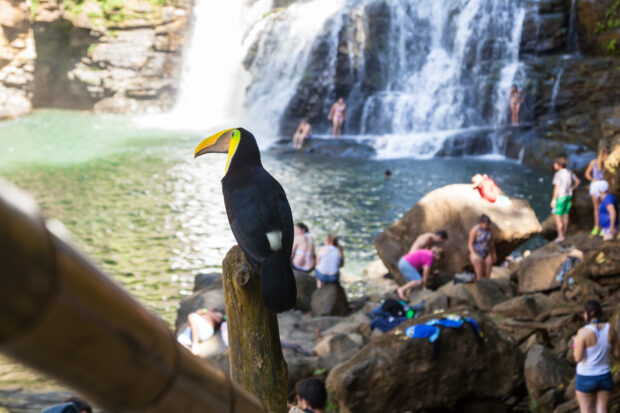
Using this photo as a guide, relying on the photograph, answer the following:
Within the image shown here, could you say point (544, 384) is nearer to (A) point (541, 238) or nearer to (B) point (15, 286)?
(B) point (15, 286)

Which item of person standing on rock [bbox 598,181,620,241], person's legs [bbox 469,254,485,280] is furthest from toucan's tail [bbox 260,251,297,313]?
person standing on rock [bbox 598,181,620,241]

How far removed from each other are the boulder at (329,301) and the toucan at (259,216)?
6.07m

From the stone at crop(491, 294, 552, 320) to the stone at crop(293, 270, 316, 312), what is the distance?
9.36 ft

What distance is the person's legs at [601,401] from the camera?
16.8 feet

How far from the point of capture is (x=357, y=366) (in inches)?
221

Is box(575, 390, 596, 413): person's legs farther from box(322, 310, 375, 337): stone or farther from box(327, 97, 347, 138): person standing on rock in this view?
box(327, 97, 347, 138): person standing on rock

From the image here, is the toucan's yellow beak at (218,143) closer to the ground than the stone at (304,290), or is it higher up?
higher up

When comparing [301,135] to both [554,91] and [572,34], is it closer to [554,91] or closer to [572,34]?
[554,91]

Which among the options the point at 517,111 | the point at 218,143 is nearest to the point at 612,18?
the point at 517,111

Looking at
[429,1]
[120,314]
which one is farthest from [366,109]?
[120,314]

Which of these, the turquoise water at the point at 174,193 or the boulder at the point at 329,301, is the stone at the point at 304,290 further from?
the turquoise water at the point at 174,193

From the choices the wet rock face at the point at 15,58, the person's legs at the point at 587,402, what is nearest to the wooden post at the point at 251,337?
the person's legs at the point at 587,402

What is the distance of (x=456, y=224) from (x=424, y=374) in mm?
5019

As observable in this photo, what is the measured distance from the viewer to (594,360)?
16.6ft
